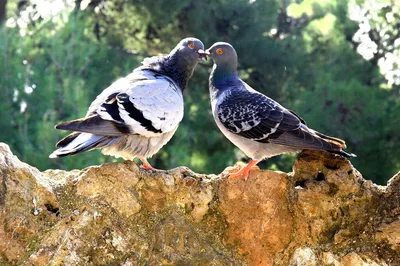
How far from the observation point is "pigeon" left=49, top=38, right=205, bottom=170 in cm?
436

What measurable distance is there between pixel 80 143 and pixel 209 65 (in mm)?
6993

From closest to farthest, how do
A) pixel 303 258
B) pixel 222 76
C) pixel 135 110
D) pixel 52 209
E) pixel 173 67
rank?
pixel 52 209
pixel 303 258
pixel 135 110
pixel 173 67
pixel 222 76

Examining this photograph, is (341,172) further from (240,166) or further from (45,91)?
(45,91)

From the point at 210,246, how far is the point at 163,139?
1.07 metres

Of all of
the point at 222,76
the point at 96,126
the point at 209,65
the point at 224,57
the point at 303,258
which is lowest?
the point at 209,65

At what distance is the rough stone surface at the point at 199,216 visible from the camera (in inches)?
151

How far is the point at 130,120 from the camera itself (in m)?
4.54

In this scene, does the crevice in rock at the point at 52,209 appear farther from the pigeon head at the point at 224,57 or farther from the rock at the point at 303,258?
the pigeon head at the point at 224,57

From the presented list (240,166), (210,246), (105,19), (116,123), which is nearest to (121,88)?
(116,123)

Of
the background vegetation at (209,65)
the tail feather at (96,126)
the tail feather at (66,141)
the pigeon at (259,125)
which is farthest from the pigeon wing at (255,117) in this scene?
the background vegetation at (209,65)

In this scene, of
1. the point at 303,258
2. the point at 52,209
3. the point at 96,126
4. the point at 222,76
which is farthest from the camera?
the point at 222,76

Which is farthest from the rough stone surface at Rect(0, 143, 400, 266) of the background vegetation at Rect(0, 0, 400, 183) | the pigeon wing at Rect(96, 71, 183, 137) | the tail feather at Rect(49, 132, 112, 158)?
the background vegetation at Rect(0, 0, 400, 183)

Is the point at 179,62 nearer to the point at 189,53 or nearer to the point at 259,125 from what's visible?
the point at 189,53

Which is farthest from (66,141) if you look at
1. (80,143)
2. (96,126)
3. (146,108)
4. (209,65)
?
(209,65)
